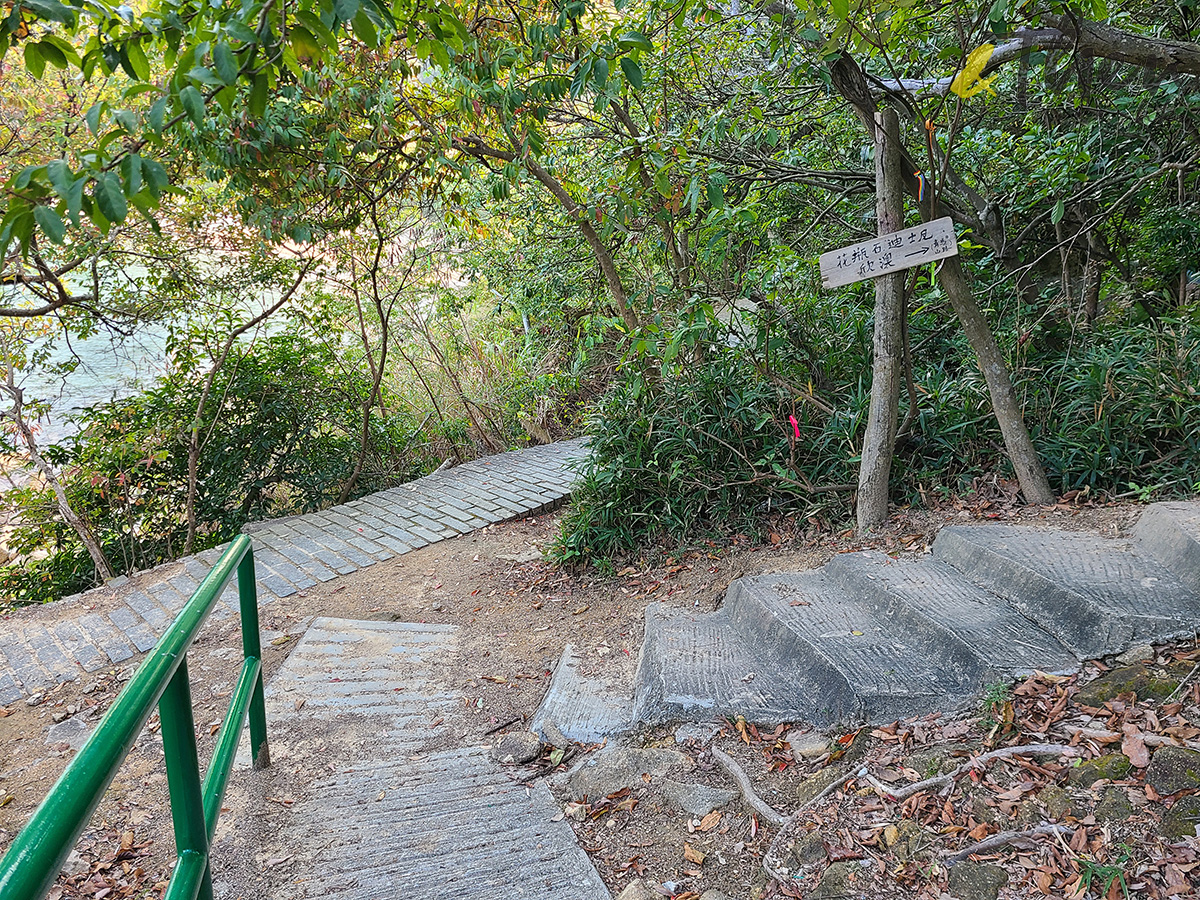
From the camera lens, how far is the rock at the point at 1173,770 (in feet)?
5.67

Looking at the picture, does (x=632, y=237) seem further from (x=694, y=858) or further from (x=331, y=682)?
(x=694, y=858)

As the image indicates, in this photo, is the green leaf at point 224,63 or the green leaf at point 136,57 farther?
the green leaf at point 136,57

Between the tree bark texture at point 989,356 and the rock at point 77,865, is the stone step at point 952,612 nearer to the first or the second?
the tree bark texture at point 989,356

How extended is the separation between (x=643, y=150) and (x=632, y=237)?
7.14ft

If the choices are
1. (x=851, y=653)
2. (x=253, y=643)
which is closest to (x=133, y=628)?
(x=253, y=643)

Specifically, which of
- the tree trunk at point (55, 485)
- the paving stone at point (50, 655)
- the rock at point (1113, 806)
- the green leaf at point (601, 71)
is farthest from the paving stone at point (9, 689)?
the rock at point (1113, 806)

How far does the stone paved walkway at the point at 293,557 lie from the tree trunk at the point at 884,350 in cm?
237

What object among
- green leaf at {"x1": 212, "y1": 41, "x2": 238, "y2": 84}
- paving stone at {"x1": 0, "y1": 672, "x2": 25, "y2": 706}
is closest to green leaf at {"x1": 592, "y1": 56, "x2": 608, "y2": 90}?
green leaf at {"x1": 212, "y1": 41, "x2": 238, "y2": 84}

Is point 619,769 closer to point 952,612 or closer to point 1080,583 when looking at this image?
point 952,612

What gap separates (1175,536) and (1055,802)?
4.83 feet

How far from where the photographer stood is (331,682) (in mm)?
3342

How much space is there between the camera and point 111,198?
4.35 ft

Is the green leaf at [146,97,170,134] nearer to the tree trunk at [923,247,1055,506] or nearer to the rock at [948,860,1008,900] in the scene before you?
the rock at [948,860,1008,900]

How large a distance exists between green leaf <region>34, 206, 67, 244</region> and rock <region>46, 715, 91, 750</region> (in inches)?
106
